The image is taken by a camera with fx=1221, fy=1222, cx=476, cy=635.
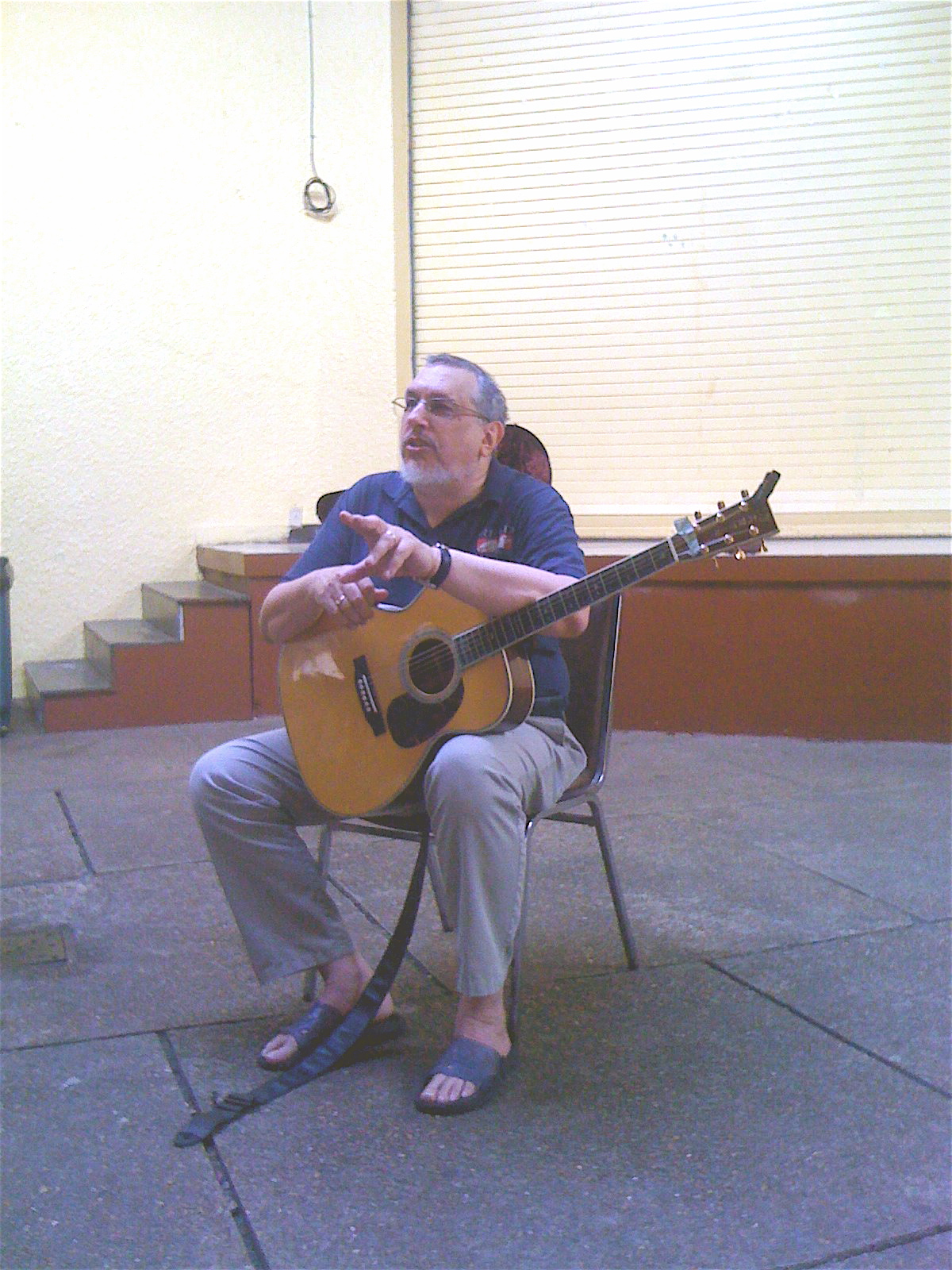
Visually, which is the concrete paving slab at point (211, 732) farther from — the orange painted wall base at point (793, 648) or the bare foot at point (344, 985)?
the bare foot at point (344, 985)

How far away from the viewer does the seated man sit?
230 centimetres

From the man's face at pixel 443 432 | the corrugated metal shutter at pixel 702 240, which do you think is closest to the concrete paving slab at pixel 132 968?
the man's face at pixel 443 432

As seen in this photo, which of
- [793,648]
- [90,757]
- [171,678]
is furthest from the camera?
[171,678]

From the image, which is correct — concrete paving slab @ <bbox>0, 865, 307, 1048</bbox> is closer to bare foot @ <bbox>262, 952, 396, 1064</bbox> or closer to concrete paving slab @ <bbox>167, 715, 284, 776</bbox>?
bare foot @ <bbox>262, 952, 396, 1064</bbox>

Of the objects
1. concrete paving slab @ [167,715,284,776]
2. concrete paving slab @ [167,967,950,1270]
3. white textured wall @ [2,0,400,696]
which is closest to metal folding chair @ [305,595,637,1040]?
concrete paving slab @ [167,967,950,1270]

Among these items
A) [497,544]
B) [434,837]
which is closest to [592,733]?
[497,544]

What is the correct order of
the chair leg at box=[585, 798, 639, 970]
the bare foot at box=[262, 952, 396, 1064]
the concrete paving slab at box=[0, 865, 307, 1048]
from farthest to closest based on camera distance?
the chair leg at box=[585, 798, 639, 970] < the concrete paving slab at box=[0, 865, 307, 1048] < the bare foot at box=[262, 952, 396, 1064]

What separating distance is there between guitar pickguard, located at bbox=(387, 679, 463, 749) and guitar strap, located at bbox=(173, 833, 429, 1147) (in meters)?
0.24

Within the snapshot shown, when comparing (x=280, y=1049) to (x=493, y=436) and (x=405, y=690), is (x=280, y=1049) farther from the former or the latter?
(x=493, y=436)

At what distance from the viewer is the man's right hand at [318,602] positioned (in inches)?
95.0

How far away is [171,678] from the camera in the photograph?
5711mm

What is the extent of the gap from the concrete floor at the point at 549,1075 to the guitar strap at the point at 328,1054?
0.03 meters

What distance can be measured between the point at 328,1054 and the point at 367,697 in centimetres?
71

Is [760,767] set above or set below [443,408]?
below
